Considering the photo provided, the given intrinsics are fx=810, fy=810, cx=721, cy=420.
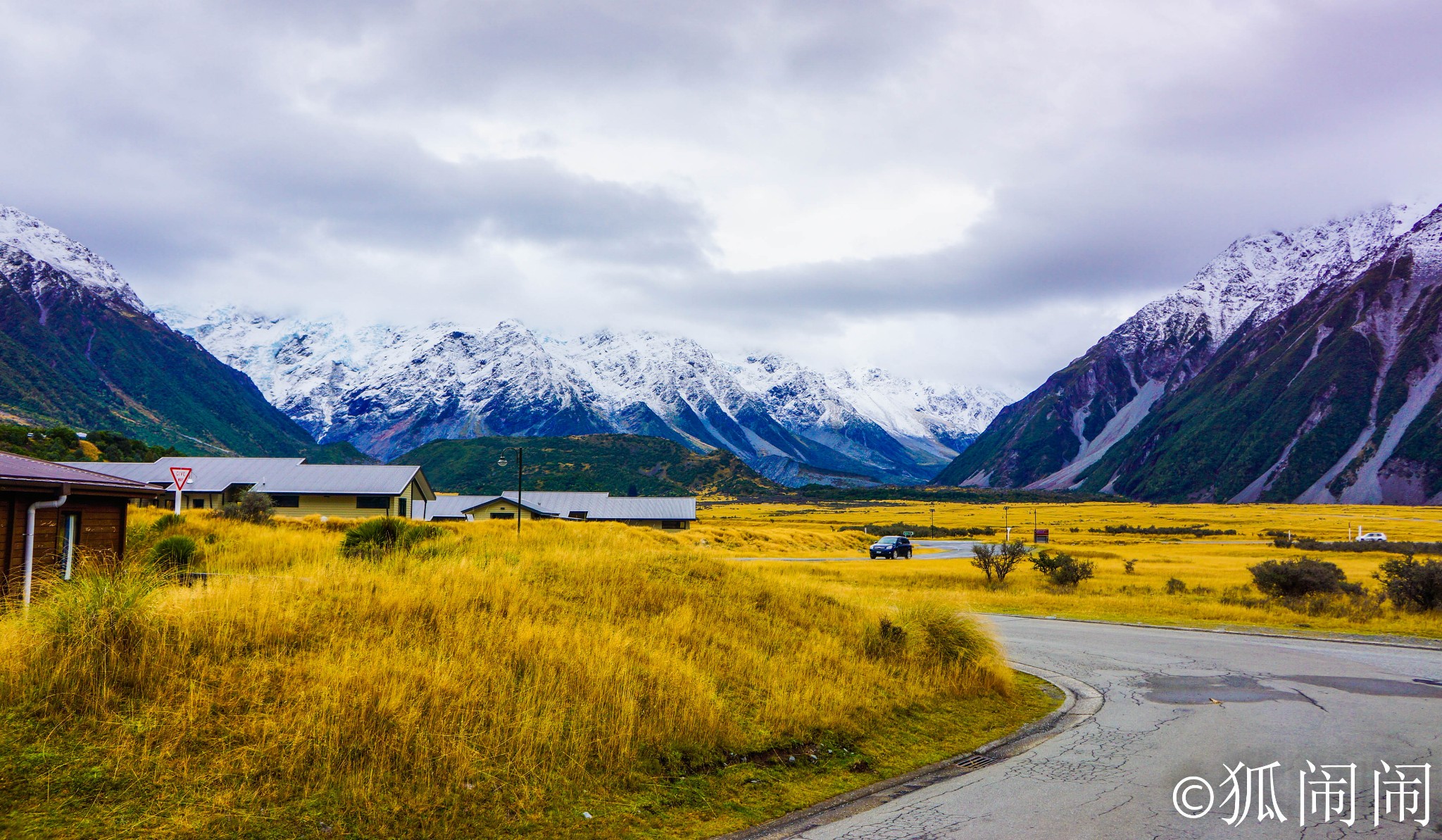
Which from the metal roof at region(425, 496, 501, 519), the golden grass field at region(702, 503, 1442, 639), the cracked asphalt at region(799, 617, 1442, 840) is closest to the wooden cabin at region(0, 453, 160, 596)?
the cracked asphalt at region(799, 617, 1442, 840)

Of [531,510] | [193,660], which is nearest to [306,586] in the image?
[193,660]

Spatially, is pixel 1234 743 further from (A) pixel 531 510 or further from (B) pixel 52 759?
(A) pixel 531 510

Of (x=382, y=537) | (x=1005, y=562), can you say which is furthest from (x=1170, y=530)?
(x=382, y=537)

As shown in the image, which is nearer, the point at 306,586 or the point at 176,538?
the point at 306,586

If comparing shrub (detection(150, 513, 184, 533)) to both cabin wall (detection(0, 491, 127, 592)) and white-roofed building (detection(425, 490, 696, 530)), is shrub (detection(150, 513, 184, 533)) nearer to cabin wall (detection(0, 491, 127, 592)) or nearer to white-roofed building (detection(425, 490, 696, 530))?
cabin wall (detection(0, 491, 127, 592))

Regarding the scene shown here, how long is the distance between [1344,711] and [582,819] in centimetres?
1087

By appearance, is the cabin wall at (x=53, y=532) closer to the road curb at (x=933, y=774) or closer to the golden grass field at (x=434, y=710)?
the golden grass field at (x=434, y=710)

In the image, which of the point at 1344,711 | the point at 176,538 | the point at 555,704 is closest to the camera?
the point at 555,704

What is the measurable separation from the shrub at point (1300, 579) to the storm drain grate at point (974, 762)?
77.7 feet

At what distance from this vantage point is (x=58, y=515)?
1355 cm

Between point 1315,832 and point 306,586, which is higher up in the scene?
point 306,586

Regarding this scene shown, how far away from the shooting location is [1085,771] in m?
8.89

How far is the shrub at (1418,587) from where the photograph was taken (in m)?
23.5

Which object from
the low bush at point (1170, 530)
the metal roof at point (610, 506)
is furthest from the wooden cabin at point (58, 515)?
the low bush at point (1170, 530)
